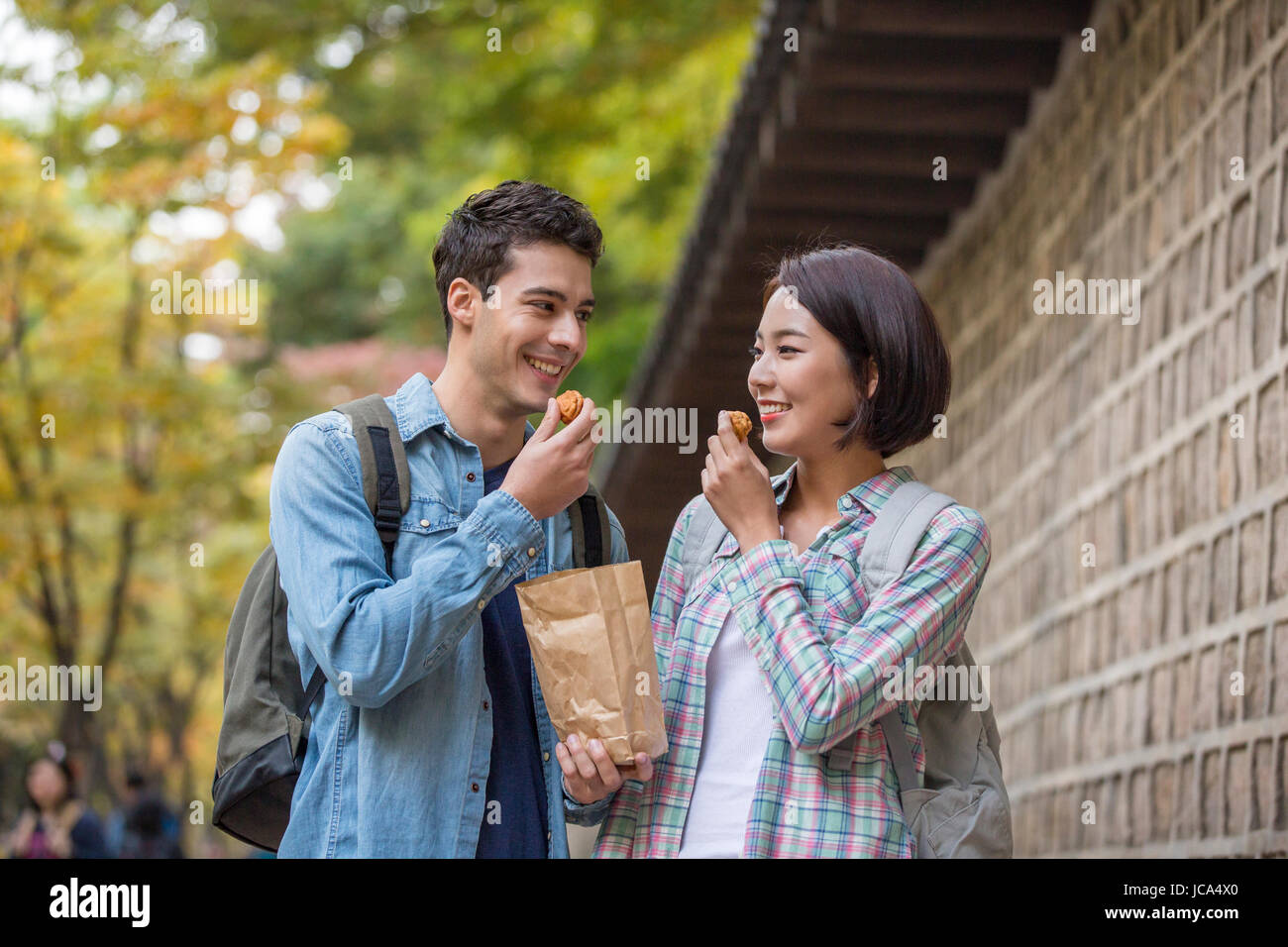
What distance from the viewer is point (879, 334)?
2734mm

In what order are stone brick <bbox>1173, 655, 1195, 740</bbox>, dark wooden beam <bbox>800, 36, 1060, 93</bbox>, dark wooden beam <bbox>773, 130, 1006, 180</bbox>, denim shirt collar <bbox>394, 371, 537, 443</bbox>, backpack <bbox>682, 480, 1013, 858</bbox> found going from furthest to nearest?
1. dark wooden beam <bbox>773, 130, 1006, 180</bbox>
2. dark wooden beam <bbox>800, 36, 1060, 93</bbox>
3. stone brick <bbox>1173, 655, 1195, 740</bbox>
4. denim shirt collar <bbox>394, 371, 537, 443</bbox>
5. backpack <bbox>682, 480, 1013, 858</bbox>

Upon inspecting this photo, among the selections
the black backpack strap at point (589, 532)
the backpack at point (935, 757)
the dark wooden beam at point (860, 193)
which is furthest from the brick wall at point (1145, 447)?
the black backpack strap at point (589, 532)

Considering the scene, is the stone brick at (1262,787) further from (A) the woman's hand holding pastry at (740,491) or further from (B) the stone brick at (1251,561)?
(A) the woman's hand holding pastry at (740,491)

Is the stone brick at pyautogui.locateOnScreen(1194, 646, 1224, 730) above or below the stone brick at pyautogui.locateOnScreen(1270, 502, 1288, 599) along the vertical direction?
below

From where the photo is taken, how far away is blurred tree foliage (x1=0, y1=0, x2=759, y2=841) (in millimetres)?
12539

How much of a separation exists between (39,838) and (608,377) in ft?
27.0

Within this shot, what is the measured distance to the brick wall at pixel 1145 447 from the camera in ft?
13.0

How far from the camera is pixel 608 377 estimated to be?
16.4 metres

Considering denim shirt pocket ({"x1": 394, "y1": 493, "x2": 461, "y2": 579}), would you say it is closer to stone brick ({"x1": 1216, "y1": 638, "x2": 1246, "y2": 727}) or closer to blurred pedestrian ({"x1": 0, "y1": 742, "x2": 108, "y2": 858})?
stone brick ({"x1": 1216, "y1": 638, "x2": 1246, "y2": 727})

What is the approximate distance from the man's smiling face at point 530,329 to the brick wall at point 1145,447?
193cm

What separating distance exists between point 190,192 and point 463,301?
10.9m

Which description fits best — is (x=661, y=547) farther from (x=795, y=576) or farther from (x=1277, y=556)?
(x=795, y=576)

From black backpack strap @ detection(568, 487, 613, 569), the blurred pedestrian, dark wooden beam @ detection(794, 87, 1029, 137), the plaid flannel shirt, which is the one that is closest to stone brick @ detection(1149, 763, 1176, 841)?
the plaid flannel shirt

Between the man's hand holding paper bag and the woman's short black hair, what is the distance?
53cm
